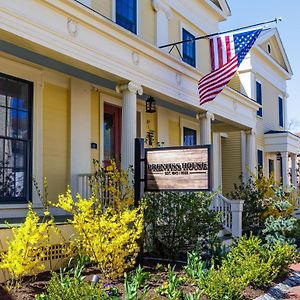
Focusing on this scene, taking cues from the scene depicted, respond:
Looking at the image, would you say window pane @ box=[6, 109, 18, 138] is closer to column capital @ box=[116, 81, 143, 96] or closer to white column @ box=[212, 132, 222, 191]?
column capital @ box=[116, 81, 143, 96]

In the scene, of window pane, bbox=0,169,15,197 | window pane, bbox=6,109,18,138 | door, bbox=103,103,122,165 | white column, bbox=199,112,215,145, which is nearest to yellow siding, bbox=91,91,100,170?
door, bbox=103,103,122,165

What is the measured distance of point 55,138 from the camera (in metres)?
10.3

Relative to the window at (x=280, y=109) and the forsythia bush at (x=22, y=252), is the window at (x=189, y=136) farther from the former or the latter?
the forsythia bush at (x=22, y=252)

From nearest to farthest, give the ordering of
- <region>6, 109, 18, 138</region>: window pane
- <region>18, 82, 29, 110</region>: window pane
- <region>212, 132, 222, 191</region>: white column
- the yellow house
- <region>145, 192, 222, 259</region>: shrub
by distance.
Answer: the yellow house, <region>145, 192, 222, 259</region>: shrub, <region>6, 109, 18, 138</region>: window pane, <region>18, 82, 29, 110</region>: window pane, <region>212, 132, 222, 191</region>: white column

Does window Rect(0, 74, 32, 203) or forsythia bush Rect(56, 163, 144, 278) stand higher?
window Rect(0, 74, 32, 203)

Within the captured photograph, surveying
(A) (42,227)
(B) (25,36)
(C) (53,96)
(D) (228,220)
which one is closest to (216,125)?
(D) (228,220)

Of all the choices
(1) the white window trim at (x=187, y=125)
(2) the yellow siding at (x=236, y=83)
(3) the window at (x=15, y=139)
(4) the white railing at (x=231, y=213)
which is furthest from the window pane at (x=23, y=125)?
(2) the yellow siding at (x=236, y=83)

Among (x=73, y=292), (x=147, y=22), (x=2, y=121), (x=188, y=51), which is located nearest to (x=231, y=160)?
(x=188, y=51)

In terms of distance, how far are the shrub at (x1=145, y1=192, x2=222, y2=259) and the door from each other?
3743mm

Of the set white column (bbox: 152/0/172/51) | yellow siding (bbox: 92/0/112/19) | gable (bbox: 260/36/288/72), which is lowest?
yellow siding (bbox: 92/0/112/19)

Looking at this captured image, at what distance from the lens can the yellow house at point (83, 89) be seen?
8148 millimetres

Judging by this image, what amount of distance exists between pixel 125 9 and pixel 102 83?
2564 mm

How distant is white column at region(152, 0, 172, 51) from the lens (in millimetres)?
13953

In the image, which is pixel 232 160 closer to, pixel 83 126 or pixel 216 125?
pixel 216 125
